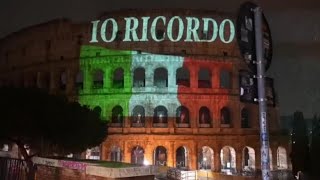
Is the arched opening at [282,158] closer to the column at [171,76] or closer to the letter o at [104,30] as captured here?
the column at [171,76]

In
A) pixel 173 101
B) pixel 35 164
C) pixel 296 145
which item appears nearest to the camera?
pixel 35 164

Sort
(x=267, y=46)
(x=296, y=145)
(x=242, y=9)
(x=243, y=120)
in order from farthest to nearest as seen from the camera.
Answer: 1. (x=243, y=120)
2. (x=296, y=145)
3. (x=267, y=46)
4. (x=242, y=9)

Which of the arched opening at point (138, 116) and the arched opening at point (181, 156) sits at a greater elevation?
the arched opening at point (138, 116)

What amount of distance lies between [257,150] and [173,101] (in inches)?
317

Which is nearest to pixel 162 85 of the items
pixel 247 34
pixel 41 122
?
pixel 41 122

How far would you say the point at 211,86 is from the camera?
31047 mm

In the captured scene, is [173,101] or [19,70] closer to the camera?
[173,101]

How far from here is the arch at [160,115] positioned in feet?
103

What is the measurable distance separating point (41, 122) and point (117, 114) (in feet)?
43.6

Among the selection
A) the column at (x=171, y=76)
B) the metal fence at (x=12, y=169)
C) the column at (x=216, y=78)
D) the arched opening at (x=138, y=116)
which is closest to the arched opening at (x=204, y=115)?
the column at (x=216, y=78)

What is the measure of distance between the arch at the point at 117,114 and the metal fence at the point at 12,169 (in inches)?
677

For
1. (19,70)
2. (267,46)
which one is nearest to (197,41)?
(19,70)

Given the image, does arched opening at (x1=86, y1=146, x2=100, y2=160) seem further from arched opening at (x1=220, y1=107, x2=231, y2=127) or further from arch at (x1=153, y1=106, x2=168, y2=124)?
arched opening at (x1=220, y1=107, x2=231, y2=127)

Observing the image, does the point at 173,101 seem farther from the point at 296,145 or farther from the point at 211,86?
the point at 296,145
